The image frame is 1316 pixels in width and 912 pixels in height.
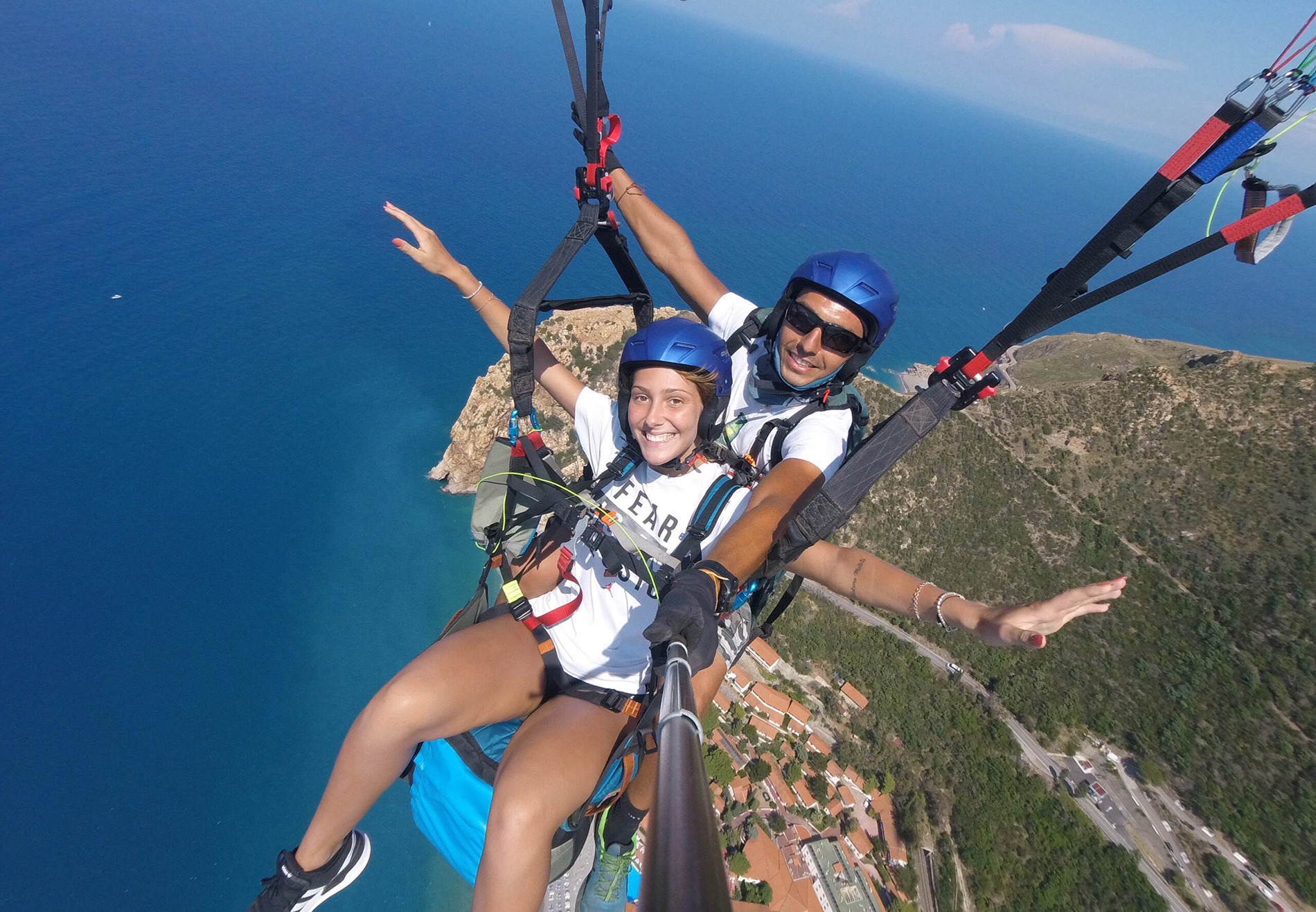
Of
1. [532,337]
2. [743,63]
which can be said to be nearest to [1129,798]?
[532,337]

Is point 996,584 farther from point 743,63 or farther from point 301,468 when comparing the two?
point 743,63

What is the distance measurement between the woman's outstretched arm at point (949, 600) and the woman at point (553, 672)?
638mm

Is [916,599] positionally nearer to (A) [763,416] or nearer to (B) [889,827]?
(A) [763,416]

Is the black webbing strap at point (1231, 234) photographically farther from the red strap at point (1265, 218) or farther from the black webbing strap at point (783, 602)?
the black webbing strap at point (783, 602)

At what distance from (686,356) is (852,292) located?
4.04ft

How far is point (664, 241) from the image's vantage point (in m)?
4.20

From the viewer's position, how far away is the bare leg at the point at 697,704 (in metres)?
3.58

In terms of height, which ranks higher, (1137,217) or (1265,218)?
(1265,218)

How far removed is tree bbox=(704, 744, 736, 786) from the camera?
19.7 metres

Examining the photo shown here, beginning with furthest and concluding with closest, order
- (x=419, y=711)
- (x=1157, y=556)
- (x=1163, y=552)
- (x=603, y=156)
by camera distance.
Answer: (x=1157, y=556), (x=1163, y=552), (x=603, y=156), (x=419, y=711)

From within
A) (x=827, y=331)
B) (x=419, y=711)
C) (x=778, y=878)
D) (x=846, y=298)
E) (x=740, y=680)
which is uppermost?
(x=846, y=298)

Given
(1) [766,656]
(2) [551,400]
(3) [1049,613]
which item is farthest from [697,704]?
(2) [551,400]

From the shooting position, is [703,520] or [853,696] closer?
[703,520]

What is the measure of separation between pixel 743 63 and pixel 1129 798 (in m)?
220
